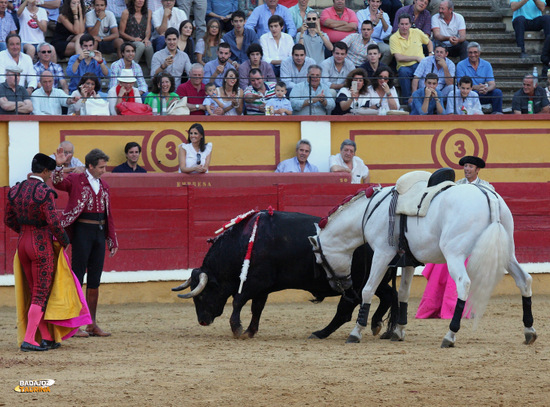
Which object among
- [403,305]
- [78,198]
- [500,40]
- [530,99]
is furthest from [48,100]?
[500,40]

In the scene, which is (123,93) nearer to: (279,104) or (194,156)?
(194,156)

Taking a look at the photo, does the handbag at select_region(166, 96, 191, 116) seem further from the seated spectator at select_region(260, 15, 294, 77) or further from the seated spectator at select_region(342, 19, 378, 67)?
the seated spectator at select_region(342, 19, 378, 67)

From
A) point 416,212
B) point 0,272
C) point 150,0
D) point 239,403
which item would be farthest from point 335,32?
point 239,403

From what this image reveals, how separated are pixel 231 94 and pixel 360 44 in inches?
86.5

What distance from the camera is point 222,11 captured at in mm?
13766

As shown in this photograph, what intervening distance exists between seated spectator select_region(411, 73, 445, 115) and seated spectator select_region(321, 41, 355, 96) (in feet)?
3.15

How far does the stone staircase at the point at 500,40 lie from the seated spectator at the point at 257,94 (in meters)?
3.56

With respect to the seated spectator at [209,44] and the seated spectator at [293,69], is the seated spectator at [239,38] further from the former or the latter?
the seated spectator at [293,69]

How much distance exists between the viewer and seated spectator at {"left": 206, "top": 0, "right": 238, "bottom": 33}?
13.6m

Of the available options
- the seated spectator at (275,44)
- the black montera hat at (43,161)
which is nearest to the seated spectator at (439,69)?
the seated spectator at (275,44)

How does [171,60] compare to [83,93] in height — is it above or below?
above

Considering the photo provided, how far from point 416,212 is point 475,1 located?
30.1 ft

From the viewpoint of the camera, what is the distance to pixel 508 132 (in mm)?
12508

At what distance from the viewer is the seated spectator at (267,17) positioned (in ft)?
43.9
